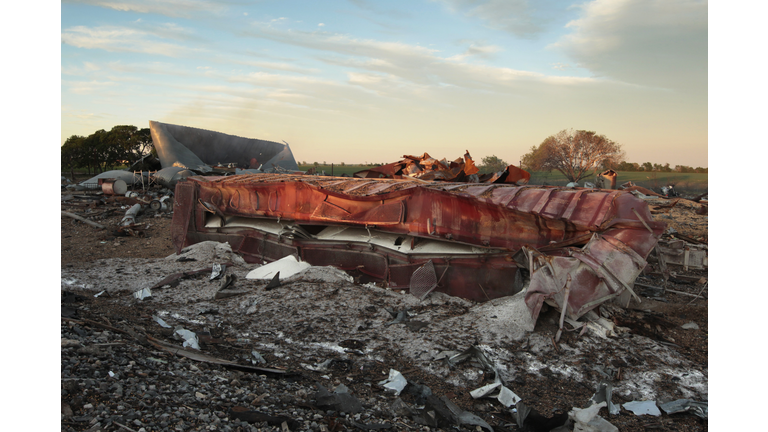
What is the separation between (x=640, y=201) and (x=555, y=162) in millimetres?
28825

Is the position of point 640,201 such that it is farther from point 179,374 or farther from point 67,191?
point 67,191

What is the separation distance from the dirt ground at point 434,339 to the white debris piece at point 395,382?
102 mm

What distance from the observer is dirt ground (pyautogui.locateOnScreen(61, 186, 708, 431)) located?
380 cm

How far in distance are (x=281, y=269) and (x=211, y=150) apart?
22.2 meters

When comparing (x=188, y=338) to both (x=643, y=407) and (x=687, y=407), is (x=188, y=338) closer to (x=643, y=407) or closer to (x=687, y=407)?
(x=643, y=407)

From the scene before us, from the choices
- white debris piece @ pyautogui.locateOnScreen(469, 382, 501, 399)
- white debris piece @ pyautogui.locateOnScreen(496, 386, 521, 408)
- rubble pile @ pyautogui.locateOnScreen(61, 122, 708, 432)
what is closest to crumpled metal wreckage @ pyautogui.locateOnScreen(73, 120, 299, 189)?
rubble pile @ pyautogui.locateOnScreen(61, 122, 708, 432)

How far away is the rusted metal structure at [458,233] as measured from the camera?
4.65 meters

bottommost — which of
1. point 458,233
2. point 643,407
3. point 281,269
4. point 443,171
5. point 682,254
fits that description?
point 643,407

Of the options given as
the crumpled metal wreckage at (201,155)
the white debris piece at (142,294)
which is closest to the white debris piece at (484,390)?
the white debris piece at (142,294)

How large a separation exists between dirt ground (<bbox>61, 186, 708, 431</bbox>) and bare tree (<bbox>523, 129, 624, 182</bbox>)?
2558cm

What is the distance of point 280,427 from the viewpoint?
2844 millimetres

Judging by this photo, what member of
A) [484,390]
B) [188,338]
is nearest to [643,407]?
[484,390]

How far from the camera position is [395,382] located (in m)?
3.79

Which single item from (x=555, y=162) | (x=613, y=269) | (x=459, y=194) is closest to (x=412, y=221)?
(x=459, y=194)
